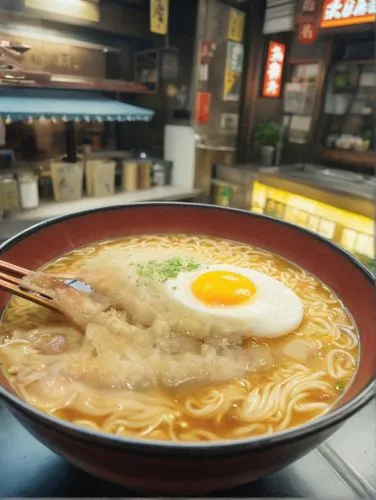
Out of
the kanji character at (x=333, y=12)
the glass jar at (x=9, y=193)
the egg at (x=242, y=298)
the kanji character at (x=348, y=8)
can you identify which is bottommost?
the glass jar at (x=9, y=193)

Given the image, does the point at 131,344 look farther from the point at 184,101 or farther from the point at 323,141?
the point at 323,141

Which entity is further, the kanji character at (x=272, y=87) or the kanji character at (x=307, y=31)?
the kanji character at (x=272, y=87)

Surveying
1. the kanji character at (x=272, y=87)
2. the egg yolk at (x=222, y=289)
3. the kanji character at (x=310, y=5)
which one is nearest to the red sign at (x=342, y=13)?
the kanji character at (x=310, y=5)

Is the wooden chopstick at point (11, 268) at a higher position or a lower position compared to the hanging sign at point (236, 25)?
lower

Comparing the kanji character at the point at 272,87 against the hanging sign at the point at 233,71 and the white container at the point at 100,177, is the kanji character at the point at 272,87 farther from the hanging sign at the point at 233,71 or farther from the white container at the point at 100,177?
the white container at the point at 100,177

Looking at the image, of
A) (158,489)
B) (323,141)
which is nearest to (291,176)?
(323,141)

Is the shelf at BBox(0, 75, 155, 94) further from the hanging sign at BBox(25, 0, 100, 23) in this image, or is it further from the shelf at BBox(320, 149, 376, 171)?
the shelf at BBox(320, 149, 376, 171)

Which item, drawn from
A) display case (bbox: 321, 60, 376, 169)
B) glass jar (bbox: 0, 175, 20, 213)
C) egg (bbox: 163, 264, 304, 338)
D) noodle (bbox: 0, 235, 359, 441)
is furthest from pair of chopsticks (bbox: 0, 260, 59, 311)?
display case (bbox: 321, 60, 376, 169)

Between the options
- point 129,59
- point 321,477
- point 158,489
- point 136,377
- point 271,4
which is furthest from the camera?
point 129,59
